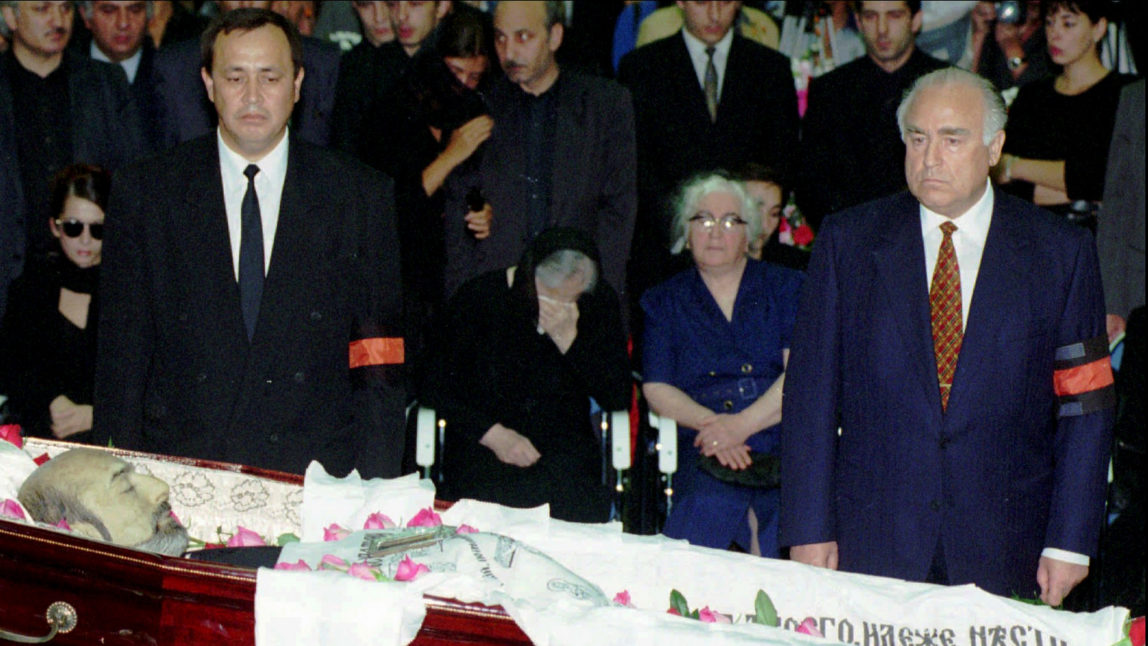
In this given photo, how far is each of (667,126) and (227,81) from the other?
259 centimetres

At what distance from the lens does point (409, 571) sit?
2.71 m

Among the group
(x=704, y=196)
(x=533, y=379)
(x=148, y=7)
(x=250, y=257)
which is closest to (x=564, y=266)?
(x=533, y=379)

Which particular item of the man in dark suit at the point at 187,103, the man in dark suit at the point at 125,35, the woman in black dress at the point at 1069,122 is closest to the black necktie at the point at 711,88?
the woman in black dress at the point at 1069,122

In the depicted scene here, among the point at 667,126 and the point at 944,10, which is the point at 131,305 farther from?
the point at 944,10

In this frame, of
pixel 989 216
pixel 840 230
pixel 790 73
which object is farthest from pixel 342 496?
pixel 790 73

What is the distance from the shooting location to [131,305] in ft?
11.3

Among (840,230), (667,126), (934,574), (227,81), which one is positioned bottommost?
(934,574)

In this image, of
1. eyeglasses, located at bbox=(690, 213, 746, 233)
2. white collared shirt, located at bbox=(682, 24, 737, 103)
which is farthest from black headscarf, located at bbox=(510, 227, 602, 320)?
white collared shirt, located at bbox=(682, 24, 737, 103)

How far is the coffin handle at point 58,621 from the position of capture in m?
2.78

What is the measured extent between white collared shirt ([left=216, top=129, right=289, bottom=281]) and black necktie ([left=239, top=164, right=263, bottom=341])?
0.02 meters

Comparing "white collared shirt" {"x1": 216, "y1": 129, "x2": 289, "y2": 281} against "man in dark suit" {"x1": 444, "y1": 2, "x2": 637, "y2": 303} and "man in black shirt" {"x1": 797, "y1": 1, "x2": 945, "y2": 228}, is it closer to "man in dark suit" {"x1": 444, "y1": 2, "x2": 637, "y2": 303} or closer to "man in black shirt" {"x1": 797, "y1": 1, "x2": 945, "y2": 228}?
"man in dark suit" {"x1": 444, "y1": 2, "x2": 637, "y2": 303}

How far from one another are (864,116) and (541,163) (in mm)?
1259

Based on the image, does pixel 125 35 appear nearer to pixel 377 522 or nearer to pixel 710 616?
pixel 377 522

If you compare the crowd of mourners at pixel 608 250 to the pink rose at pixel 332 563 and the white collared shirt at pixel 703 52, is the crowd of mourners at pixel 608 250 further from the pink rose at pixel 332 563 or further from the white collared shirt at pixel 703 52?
the pink rose at pixel 332 563
